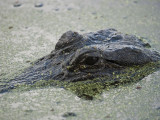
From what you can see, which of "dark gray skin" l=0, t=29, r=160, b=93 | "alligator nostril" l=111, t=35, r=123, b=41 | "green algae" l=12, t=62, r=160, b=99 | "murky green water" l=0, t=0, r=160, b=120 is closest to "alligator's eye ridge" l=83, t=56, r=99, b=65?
"dark gray skin" l=0, t=29, r=160, b=93

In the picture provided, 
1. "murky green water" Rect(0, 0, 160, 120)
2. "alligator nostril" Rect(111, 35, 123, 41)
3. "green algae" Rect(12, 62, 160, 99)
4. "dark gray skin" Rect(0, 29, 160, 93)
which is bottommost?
"murky green water" Rect(0, 0, 160, 120)

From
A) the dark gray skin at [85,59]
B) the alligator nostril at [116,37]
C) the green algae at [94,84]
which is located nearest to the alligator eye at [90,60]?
the dark gray skin at [85,59]

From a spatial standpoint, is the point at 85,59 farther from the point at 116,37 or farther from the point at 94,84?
the point at 116,37

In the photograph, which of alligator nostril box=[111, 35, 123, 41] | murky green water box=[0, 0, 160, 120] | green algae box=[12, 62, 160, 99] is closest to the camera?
murky green water box=[0, 0, 160, 120]

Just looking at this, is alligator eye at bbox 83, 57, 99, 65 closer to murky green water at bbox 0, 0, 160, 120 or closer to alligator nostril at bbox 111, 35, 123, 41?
murky green water at bbox 0, 0, 160, 120

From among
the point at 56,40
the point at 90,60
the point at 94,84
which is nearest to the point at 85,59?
the point at 90,60

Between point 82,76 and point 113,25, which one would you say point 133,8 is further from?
point 82,76

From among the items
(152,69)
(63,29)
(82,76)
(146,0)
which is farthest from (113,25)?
(82,76)
